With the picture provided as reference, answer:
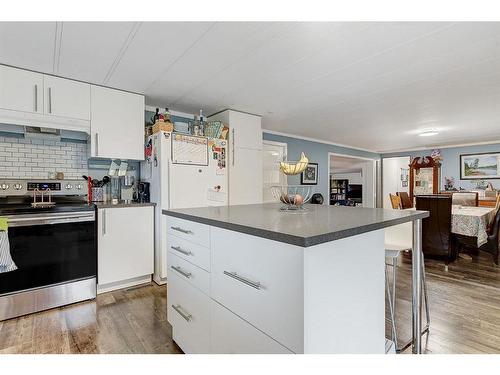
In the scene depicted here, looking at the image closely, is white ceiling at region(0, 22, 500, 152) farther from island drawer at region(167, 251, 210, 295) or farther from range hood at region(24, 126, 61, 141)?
island drawer at region(167, 251, 210, 295)

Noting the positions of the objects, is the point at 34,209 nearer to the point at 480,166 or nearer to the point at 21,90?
the point at 21,90

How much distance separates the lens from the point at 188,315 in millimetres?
1514

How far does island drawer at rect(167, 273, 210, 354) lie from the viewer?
1.37 meters

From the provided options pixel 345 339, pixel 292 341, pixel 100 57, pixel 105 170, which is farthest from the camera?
pixel 105 170

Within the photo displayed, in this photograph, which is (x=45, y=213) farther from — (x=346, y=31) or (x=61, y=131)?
(x=346, y=31)

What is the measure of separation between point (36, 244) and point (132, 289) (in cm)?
100

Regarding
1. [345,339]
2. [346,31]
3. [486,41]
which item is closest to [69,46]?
[346,31]

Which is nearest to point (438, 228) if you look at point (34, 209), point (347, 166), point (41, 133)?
point (34, 209)

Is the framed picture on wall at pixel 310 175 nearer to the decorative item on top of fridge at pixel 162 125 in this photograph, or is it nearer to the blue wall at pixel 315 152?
the blue wall at pixel 315 152

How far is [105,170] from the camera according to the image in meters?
3.09

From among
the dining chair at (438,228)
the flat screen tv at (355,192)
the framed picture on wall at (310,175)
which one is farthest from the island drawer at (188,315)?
the flat screen tv at (355,192)

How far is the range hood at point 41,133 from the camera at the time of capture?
2518 millimetres

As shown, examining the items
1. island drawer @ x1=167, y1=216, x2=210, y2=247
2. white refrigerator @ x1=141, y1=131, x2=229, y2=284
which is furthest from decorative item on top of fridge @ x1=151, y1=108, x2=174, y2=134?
island drawer @ x1=167, y1=216, x2=210, y2=247

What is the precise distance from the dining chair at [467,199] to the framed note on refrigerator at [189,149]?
4.76 metres
